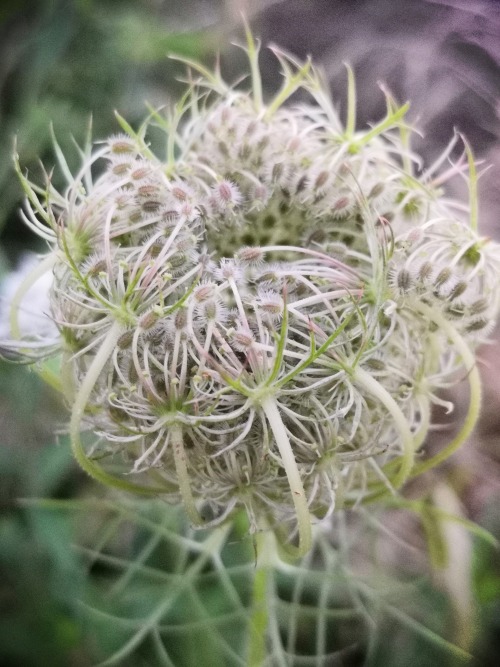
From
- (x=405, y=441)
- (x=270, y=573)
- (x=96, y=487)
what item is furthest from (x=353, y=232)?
(x=96, y=487)

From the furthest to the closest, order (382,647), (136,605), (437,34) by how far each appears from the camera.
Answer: (437,34) → (382,647) → (136,605)

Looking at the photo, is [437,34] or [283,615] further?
[437,34]

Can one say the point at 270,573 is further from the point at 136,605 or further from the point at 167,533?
the point at 136,605

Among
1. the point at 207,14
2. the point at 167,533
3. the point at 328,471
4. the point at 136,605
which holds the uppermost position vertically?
the point at 207,14

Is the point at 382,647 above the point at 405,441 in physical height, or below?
below

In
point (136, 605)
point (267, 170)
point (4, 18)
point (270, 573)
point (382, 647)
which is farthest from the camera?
point (4, 18)

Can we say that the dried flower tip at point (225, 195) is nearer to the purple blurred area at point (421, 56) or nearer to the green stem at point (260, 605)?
the green stem at point (260, 605)

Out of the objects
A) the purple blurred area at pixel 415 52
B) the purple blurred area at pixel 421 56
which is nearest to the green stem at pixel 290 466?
the purple blurred area at pixel 421 56
